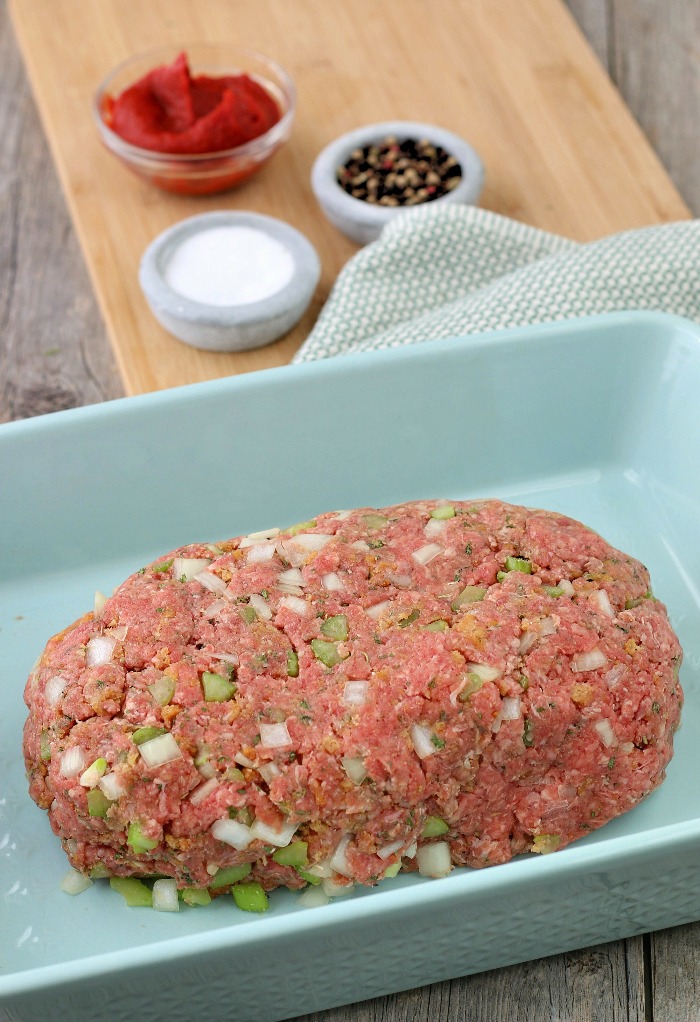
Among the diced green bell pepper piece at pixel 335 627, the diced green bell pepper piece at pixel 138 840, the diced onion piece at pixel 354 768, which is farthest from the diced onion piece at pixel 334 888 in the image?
the diced green bell pepper piece at pixel 335 627

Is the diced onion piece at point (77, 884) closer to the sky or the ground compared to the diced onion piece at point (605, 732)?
closer to the ground

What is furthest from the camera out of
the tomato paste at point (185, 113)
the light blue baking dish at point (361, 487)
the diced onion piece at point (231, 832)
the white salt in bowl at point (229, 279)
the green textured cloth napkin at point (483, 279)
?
the tomato paste at point (185, 113)

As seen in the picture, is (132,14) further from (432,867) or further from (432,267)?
(432,867)

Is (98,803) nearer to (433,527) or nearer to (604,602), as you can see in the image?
(433,527)

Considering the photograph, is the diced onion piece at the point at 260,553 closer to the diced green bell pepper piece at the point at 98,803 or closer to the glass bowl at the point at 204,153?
the diced green bell pepper piece at the point at 98,803

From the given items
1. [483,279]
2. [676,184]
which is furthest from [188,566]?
[676,184]

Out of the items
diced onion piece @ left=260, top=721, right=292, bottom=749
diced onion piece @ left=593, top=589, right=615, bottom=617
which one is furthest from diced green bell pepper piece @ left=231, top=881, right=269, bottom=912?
diced onion piece @ left=593, top=589, right=615, bottom=617
